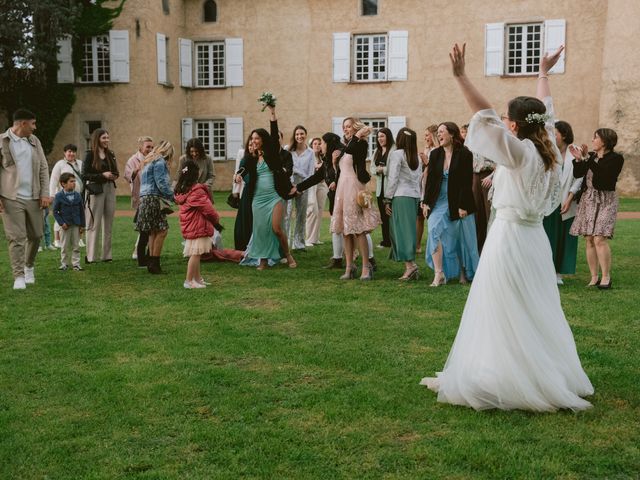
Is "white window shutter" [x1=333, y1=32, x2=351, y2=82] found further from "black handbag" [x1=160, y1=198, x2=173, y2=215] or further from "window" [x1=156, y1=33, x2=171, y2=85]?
"black handbag" [x1=160, y1=198, x2=173, y2=215]

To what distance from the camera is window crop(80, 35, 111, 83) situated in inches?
1240

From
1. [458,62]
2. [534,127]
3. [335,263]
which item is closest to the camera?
[458,62]

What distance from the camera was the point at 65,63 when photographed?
3106 centimetres

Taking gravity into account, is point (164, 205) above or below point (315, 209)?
above

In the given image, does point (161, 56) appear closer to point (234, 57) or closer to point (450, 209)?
point (234, 57)

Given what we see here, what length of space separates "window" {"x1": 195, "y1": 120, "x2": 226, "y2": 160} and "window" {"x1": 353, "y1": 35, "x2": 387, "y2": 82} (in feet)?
18.8

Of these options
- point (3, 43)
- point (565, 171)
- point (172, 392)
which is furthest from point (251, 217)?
point (3, 43)

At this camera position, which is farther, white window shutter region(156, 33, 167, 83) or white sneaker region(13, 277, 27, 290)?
white window shutter region(156, 33, 167, 83)

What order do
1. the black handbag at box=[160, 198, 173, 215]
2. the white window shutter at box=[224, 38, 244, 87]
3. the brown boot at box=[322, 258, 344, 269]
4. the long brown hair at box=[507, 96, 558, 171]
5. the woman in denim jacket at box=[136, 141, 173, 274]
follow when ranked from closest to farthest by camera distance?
the long brown hair at box=[507, 96, 558, 171] → the woman in denim jacket at box=[136, 141, 173, 274] → the black handbag at box=[160, 198, 173, 215] → the brown boot at box=[322, 258, 344, 269] → the white window shutter at box=[224, 38, 244, 87]

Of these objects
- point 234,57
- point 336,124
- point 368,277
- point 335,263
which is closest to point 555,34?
point 336,124

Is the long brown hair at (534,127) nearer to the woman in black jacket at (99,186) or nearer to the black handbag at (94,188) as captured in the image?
the woman in black jacket at (99,186)

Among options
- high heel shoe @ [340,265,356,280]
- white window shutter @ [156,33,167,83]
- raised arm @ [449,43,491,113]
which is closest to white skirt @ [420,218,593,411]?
raised arm @ [449,43,491,113]

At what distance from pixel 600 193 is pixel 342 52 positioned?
22.5m

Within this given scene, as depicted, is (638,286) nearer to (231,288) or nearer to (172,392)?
(231,288)
